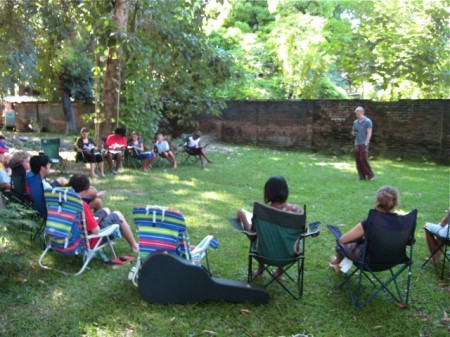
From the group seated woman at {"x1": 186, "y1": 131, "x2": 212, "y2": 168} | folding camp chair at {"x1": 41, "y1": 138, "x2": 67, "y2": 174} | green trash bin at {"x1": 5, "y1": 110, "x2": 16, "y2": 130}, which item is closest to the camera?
folding camp chair at {"x1": 41, "y1": 138, "x2": 67, "y2": 174}

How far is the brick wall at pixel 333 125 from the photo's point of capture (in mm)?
14133

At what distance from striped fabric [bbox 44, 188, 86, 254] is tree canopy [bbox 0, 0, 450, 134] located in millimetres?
4755

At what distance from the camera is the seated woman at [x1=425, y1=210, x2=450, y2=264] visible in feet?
15.1

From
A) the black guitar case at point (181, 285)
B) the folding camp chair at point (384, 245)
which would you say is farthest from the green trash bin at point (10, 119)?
the folding camp chair at point (384, 245)

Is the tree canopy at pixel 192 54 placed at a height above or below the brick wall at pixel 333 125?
above

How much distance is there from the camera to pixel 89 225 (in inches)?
178

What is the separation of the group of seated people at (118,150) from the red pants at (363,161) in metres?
4.13

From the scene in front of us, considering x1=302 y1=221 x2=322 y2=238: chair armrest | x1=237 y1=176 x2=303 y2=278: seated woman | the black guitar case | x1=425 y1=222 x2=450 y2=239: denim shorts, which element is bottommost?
the black guitar case

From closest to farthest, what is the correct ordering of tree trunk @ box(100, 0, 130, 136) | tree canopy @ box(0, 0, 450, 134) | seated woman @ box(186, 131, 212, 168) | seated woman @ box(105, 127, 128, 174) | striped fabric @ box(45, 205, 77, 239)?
striped fabric @ box(45, 205, 77, 239)
tree canopy @ box(0, 0, 450, 134)
seated woman @ box(105, 127, 128, 174)
tree trunk @ box(100, 0, 130, 136)
seated woman @ box(186, 131, 212, 168)

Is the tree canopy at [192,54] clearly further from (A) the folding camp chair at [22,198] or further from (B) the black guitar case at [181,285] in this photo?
(B) the black guitar case at [181,285]

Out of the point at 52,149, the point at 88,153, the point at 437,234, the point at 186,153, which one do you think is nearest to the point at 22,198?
the point at 437,234

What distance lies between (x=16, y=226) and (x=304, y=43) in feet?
56.0

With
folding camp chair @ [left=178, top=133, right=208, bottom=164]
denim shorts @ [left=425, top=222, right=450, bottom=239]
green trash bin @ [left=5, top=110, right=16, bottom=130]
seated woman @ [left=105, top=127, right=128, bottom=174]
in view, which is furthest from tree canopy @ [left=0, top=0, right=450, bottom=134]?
denim shorts @ [left=425, top=222, right=450, bottom=239]

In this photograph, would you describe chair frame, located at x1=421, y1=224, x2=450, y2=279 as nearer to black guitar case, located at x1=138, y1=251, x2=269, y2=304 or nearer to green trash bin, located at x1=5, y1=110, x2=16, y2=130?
black guitar case, located at x1=138, y1=251, x2=269, y2=304
